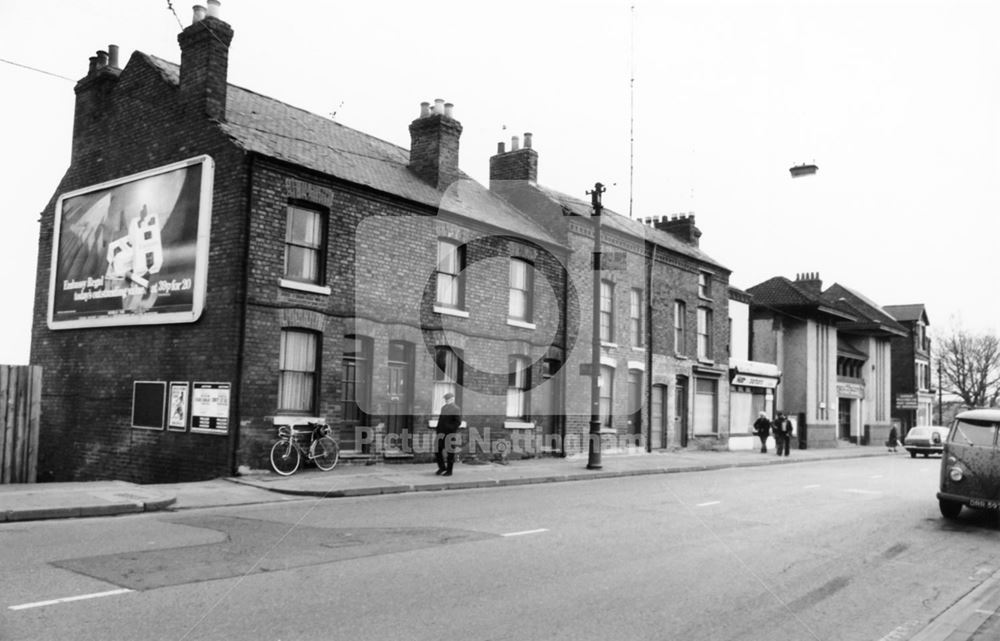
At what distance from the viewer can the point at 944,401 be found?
93688mm

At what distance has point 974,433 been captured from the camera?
43.0ft

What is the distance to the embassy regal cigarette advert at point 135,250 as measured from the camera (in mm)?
16891

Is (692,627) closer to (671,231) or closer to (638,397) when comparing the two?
(638,397)

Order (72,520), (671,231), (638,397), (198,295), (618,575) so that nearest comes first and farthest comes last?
(618,575), (72,520), (198,295), (638,397), (671,231)

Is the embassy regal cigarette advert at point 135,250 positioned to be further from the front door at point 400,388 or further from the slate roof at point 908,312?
the slate roof at point 908,312

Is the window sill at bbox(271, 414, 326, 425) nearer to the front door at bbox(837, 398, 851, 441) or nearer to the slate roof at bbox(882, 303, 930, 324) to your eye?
the front door at bbox(837, 398, 851, 441)

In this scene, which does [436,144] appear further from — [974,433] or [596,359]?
[974,433]

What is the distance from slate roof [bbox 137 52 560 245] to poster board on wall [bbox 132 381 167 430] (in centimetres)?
549

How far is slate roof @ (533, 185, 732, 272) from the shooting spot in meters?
26.5

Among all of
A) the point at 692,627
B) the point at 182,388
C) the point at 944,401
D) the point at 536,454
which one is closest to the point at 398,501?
the point at 182,388

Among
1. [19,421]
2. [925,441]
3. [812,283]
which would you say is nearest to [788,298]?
[812,283]

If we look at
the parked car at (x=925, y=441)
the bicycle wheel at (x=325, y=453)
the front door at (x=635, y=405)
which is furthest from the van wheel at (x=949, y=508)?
the parked car at (x=925, y=441)

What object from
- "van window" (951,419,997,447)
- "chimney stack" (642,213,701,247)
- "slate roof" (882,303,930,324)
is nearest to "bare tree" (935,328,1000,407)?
"slate roof" (882,303,930,324)

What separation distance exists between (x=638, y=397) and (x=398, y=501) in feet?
52.2
